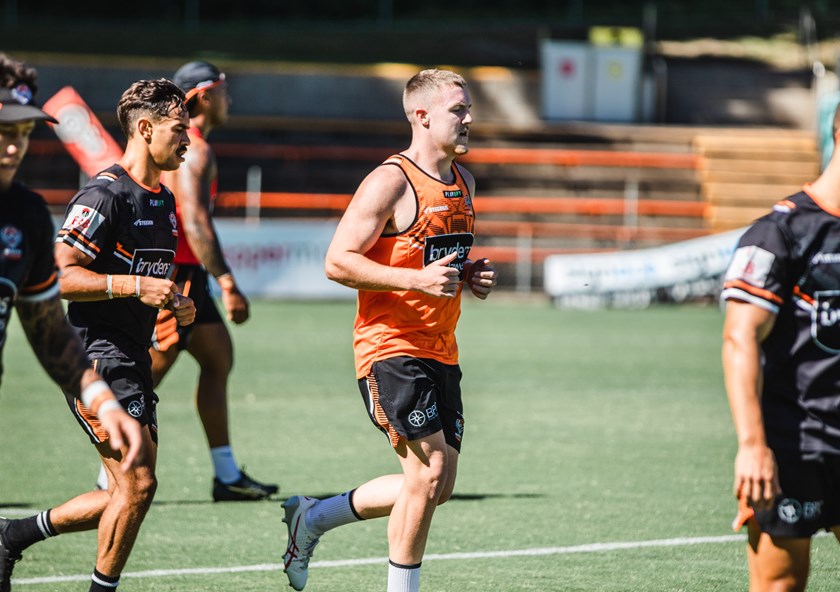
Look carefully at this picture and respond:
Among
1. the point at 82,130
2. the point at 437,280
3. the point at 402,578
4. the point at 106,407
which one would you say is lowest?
the point at 402,578

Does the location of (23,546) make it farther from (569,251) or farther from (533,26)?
(533,26)

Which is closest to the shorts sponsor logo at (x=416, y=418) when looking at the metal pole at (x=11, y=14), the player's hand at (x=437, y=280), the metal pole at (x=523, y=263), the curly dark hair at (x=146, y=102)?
the player's hand at (x=437, y=280)

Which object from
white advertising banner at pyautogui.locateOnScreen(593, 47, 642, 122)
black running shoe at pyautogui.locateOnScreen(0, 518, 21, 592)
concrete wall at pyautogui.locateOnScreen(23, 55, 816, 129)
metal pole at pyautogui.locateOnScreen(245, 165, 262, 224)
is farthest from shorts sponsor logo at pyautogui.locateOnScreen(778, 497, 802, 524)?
white advertising banner at pyautogui.locateOnScreen(593, 47, 642, 122)

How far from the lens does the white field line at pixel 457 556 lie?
606cm

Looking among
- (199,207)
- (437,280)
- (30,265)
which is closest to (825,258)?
(437,280)

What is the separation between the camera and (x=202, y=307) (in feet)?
26.2

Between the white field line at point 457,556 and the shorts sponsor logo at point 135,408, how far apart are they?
109 centimetres

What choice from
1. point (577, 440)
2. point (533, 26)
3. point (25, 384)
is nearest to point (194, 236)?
point (577, 440)

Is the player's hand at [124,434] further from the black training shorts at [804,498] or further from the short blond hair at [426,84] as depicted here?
the short blond hair at [426,84]

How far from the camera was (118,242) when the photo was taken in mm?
5473

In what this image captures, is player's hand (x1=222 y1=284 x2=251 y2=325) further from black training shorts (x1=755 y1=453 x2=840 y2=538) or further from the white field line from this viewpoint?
black training shorts (x1=755 y1=453 x2=840 y2=538)

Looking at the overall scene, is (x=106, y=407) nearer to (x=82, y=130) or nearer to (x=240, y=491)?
(x=240, y=491)

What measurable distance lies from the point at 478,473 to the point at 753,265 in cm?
510

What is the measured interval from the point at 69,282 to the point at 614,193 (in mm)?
23699
